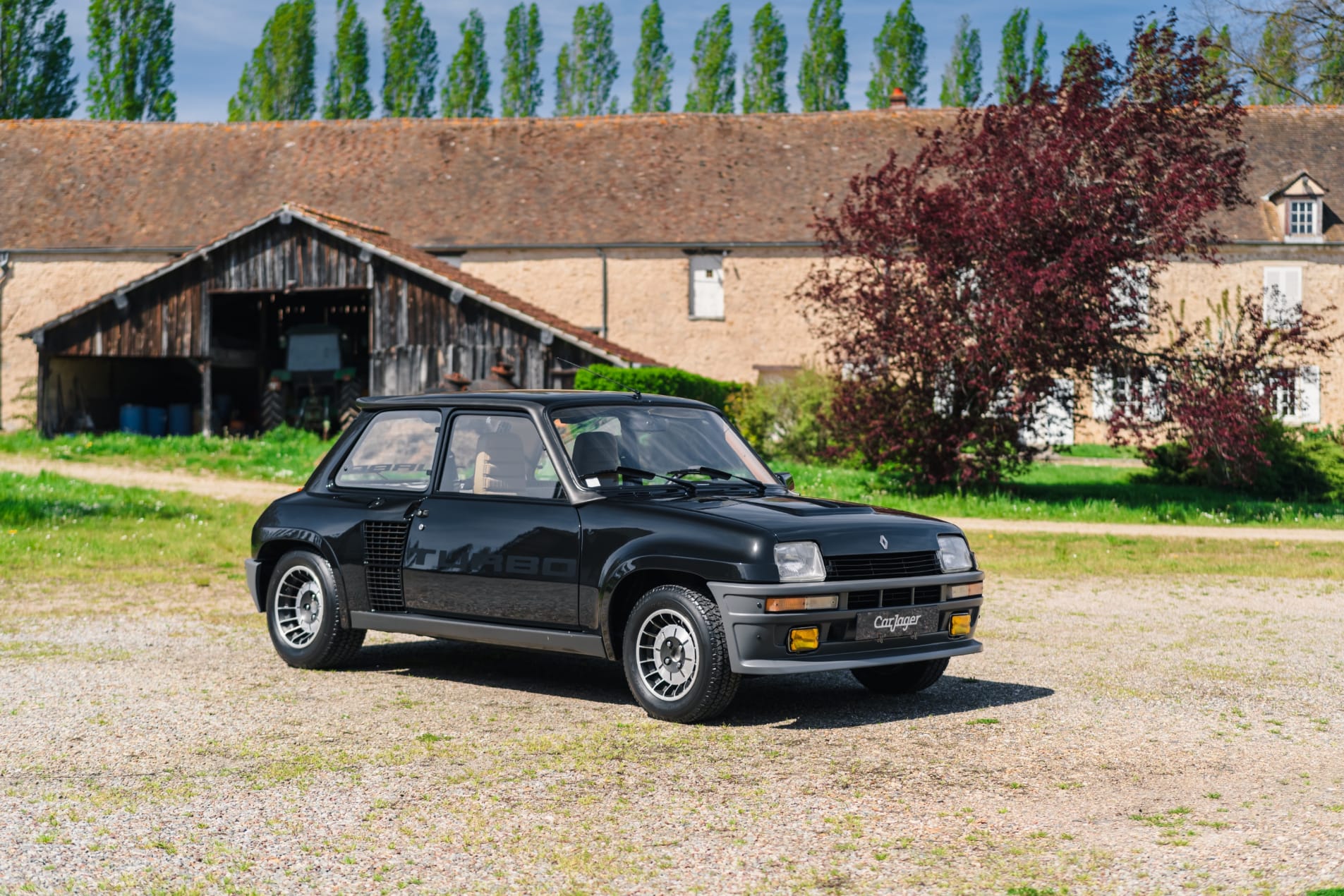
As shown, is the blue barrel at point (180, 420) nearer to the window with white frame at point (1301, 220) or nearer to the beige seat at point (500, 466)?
the window with white frame at point (1301, 220)

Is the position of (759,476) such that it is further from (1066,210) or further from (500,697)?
(1066,210)

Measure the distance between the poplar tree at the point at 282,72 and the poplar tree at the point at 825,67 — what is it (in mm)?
20265

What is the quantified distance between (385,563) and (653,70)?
190 feet

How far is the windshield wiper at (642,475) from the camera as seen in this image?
781 cm

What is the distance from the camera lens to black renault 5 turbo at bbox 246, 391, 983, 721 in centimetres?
695

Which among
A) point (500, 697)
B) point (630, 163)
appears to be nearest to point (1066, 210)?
point (500, 697)

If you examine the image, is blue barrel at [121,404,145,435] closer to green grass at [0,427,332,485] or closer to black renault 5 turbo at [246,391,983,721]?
green grass at [0,427,332,485]

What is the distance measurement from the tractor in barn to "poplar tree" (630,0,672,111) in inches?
1194

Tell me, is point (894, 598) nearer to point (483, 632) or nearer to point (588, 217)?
point (483, 632)

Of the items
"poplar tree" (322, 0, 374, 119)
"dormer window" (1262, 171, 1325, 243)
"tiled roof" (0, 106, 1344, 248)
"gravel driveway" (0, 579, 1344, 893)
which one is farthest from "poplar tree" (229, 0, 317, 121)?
"gravel driveway" (0, 579, 1344, 893)

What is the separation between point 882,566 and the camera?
721cm

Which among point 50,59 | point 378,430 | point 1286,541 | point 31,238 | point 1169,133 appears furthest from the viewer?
point 50,59

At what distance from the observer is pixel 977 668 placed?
892cm

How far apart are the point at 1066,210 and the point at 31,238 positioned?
29.0 m
